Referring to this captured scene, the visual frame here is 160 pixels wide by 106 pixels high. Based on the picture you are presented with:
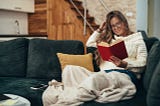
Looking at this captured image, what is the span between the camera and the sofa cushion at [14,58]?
9.55 feet

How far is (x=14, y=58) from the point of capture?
294 centimetres

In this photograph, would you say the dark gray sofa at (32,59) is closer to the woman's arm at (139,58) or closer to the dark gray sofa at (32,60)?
the dark gray sofa at (32,60)

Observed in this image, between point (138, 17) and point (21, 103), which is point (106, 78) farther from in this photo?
point (138, 17)

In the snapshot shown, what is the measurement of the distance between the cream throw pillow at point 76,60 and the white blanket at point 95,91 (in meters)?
0.41

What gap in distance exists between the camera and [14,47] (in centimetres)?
298

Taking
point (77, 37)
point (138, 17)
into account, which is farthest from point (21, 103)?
point (138, 17)

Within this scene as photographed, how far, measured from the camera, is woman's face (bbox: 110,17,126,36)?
8.68 ft

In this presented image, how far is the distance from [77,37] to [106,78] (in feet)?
12.4

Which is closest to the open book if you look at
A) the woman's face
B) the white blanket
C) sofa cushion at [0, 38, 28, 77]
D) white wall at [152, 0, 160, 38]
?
the white blanket

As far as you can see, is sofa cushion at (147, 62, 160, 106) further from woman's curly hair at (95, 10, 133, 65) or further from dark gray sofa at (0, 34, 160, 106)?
woman's curly hair at (95, 10, 133, 65)

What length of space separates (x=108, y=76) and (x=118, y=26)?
2.54 feet

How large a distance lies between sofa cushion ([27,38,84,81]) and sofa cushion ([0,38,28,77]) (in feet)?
0.27

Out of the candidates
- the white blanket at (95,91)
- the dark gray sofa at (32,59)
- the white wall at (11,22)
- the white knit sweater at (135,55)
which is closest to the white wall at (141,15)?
the white wall at (11,22)

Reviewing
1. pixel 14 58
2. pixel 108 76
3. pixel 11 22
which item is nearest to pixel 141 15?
pixel 11 22
